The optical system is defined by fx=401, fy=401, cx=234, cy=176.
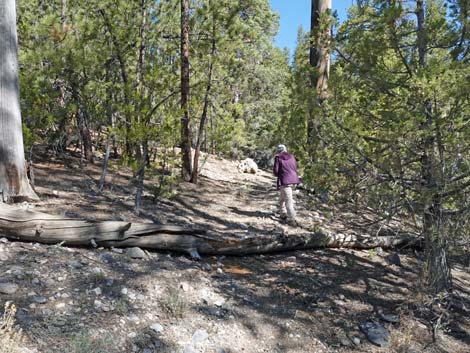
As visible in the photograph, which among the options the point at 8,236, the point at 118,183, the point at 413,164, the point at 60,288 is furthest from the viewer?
the point at 118,183

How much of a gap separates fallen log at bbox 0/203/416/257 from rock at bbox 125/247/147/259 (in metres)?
0.10

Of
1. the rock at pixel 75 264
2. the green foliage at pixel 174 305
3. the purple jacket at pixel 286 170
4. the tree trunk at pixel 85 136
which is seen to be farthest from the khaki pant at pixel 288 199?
the rock at pixel 75 264

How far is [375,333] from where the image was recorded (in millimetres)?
→ 4535

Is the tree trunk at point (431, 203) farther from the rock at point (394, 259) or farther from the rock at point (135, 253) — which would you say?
the rock at point (135, 253)

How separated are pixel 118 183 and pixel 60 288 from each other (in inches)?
219

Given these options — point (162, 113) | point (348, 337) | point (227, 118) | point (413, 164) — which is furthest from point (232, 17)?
point (348, 337)

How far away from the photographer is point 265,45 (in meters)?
22.9

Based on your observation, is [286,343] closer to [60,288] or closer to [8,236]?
[60,288]

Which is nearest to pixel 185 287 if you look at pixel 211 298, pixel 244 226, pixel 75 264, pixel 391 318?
pixel 211 298

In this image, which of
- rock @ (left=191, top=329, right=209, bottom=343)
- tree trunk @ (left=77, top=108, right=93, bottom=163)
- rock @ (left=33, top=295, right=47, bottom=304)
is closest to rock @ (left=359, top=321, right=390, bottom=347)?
rock @ (left=191, top=329, right=209, bottom=343)

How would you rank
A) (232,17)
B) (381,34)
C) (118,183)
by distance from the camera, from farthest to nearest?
1. (232,17)
2. (118,183)
3. (381,34)

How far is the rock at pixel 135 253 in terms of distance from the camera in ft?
16.1

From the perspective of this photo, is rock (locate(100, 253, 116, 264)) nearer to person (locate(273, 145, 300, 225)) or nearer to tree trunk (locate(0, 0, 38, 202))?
tree trunk (locate(0, 0, 38, 202))

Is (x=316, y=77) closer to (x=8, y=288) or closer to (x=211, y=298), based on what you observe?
(x=211, y=298)
